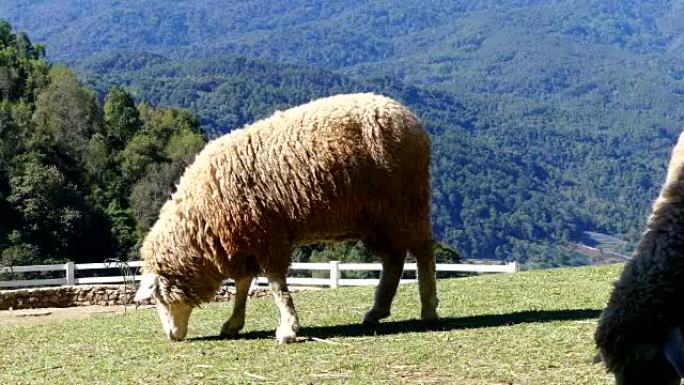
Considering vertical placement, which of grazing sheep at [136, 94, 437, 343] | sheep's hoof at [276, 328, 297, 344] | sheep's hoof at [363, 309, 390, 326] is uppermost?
grazing sheep at [136, 94, 437, 343]

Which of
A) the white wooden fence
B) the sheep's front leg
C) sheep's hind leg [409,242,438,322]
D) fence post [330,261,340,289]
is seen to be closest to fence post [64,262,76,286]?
the white wooden fence

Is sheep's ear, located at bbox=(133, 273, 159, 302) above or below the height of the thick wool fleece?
below

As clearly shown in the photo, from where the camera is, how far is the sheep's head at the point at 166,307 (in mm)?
11477

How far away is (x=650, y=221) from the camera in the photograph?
6312 millimetres

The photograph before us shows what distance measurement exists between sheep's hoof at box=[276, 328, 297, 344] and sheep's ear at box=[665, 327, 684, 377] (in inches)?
224

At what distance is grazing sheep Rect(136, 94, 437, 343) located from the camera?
436 inches

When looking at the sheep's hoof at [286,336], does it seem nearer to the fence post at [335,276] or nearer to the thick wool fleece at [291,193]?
the thick wool fleece at [291,193]

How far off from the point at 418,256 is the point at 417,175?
93cm

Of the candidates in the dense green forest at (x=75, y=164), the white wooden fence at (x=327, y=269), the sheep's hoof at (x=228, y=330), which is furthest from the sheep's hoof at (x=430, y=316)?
the dense green forest at (x=75, y=164)

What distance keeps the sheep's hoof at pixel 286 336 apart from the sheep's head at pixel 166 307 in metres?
1.29

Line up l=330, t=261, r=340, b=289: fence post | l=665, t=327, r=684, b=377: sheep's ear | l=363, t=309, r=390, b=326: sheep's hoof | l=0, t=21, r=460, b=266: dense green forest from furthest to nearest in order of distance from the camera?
l=0, t=21, r=460, b=266: dense green forest
l=330, t=261, r=340, b=289: fence post
l=363, t=309, r=390, b=326: sheep's hoof
l=665, t=327, r=684, b=377: sheep's ear

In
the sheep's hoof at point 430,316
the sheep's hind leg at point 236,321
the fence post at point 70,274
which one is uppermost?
the sheep's hind leg at point 236,321

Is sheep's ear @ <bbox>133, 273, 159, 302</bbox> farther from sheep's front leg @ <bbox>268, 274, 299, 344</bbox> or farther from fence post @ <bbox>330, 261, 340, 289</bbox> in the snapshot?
fence post @ <bbox>330, 261, 340, 289</bbox>

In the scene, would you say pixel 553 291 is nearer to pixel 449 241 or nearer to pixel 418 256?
pixel 418 256
